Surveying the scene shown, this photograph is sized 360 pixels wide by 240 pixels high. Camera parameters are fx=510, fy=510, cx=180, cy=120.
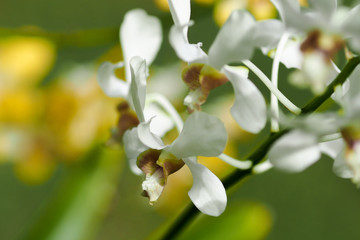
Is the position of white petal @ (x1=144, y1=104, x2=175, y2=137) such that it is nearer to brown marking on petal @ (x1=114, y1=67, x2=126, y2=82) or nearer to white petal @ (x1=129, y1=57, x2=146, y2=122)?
white petal @ (x1=129, y1=57, x2=146, y2=122)

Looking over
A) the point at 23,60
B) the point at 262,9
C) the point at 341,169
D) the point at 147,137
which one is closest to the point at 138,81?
the point at 147,137

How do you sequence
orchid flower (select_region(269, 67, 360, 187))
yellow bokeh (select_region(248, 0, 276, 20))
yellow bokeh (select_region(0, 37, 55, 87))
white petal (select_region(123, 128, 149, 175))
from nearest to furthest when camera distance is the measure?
orchid flower (select_region(269, 67, 360, 187))
white petal (select_region(123, 128, 149, 175))
yellow bokeh (select_region(248, 0, 276, 20))
yellow bokeh (select_region(0, 37, 55, 87))

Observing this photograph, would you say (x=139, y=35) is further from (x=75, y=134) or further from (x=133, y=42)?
(x=75, y=134)

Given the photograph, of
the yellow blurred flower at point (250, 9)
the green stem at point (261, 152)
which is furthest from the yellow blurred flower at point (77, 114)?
the green stem at point (261, 152)

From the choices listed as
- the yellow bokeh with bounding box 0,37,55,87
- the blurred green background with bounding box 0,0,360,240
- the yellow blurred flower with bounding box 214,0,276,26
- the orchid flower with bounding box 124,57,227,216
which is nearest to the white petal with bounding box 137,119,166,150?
the orchid flower with bounding box 124,57,227,216

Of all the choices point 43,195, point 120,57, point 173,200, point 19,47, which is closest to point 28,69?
point 19,47
